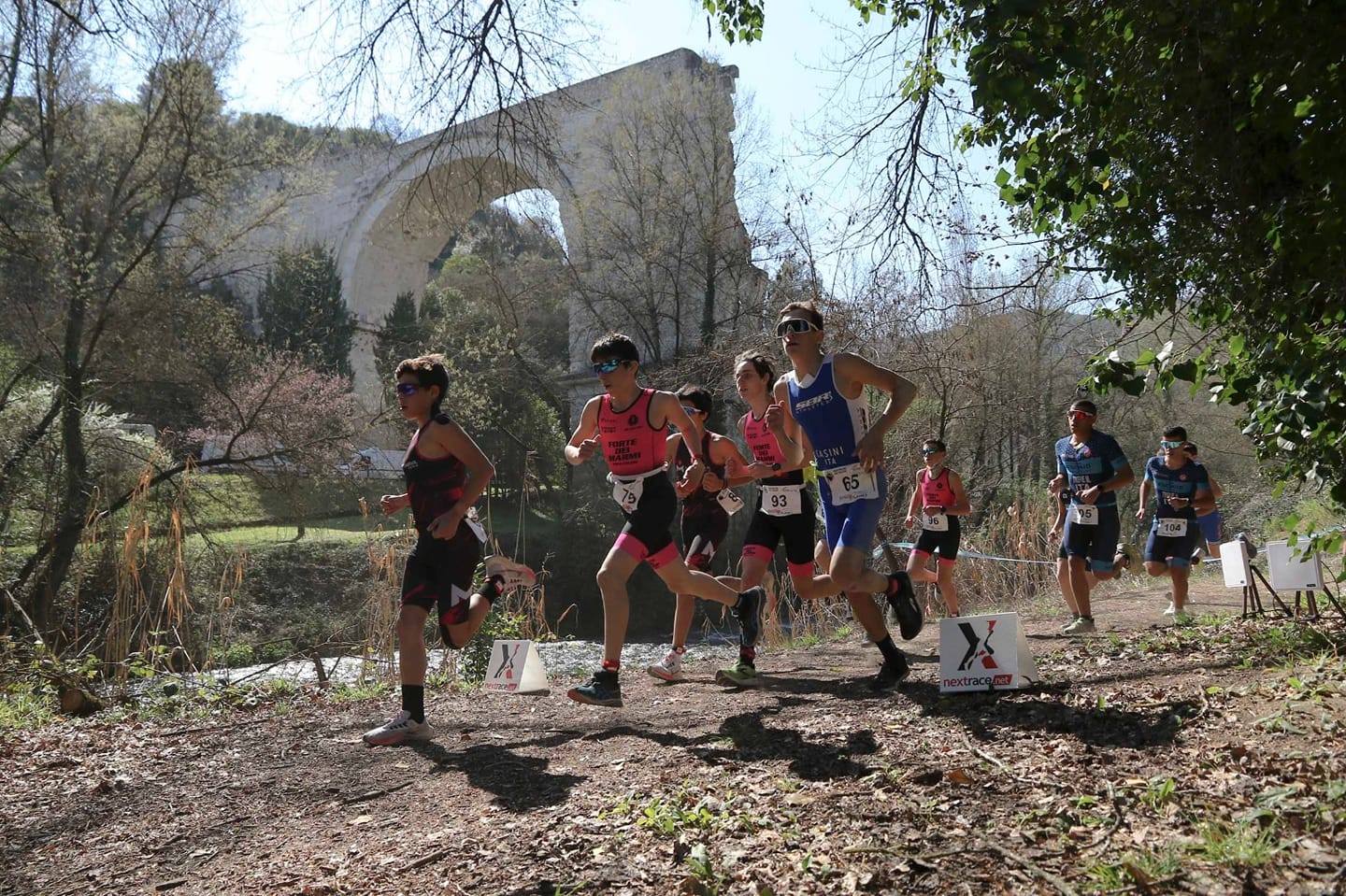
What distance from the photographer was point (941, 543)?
9.63m

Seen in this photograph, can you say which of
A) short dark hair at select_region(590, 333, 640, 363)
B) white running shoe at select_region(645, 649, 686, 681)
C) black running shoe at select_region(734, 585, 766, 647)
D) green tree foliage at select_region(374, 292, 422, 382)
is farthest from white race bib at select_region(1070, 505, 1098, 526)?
green tree foliage at select_region(374, 292, 422, 382)

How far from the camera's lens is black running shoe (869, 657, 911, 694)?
222 inches

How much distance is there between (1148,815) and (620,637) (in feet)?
11.1

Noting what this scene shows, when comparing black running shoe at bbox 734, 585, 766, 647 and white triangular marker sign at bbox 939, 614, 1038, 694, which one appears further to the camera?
black running shoe at bbox 734, 585, 766, 647

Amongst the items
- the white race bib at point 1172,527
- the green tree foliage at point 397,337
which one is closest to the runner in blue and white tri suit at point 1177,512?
the white race bib at point 1172,527

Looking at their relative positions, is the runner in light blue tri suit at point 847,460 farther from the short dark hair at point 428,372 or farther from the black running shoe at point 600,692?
the short dark hair at point 428,372

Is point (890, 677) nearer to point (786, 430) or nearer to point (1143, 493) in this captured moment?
point (786, 430)

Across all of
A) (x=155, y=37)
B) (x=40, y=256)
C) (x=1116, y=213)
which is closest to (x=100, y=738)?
(x=155, y=37)

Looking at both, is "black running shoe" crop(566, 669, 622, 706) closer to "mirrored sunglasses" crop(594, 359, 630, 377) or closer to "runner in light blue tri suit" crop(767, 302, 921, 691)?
"runner in light blue tri suit" crop(767, 302, 921, 691)

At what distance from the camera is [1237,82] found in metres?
4.52

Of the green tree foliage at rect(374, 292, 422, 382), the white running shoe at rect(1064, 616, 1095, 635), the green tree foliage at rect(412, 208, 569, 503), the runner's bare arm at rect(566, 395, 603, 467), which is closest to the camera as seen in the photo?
the runner's bare arm at rect(566, 395, 603, 467)

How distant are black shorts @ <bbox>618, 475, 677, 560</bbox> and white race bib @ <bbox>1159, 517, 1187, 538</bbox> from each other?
17.6 feet

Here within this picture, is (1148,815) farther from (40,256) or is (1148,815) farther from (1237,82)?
(40,256)

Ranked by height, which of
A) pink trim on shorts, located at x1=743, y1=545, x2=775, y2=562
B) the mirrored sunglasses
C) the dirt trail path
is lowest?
the dirt trail path
